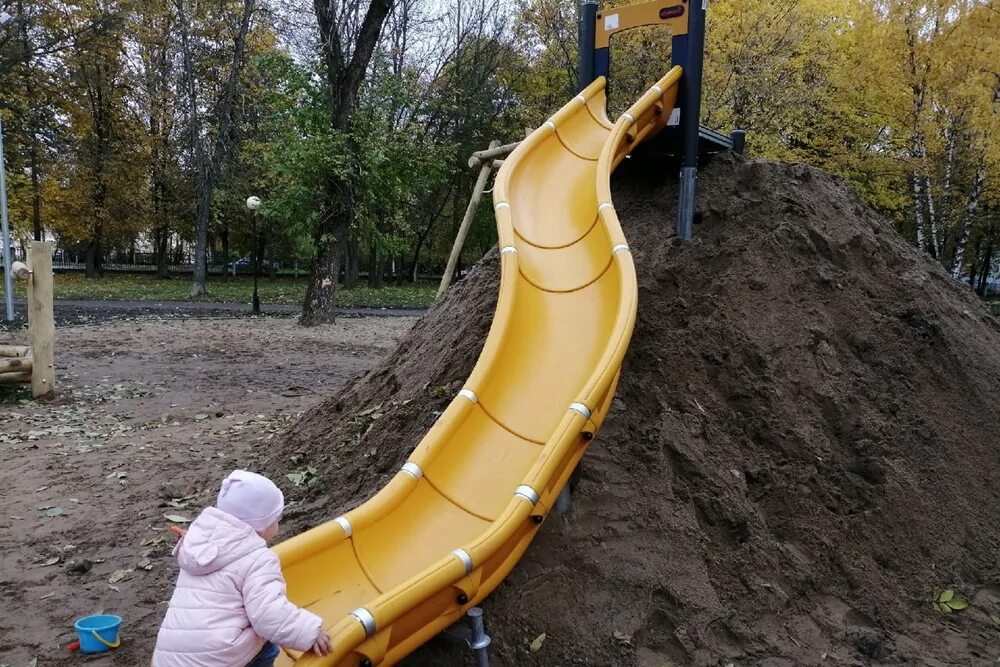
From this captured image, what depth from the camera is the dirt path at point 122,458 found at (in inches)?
148

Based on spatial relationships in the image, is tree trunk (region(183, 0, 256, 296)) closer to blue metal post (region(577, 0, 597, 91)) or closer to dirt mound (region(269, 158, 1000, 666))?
blue metal post (region(577, 0, 597, 91))

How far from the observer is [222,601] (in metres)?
2.24

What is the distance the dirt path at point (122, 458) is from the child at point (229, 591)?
1315mm

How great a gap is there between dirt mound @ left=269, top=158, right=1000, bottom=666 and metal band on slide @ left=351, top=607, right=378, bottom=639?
2.32 ft

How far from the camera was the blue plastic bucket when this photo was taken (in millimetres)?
3252

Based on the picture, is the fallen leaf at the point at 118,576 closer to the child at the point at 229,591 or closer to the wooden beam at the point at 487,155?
the child at the point at 229,591

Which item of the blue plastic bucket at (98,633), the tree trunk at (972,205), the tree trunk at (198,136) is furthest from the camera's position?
the tree trunk at (198,136)

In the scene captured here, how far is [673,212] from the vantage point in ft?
18.5

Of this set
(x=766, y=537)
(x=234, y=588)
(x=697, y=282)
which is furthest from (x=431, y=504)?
(x=697, y=282)

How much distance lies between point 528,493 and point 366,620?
2.76 ft

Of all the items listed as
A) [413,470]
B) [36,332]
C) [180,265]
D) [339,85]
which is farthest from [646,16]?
[180,265]

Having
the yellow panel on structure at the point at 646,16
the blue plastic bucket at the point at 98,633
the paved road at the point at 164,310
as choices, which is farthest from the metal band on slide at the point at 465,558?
the paved road at the point at 164,310

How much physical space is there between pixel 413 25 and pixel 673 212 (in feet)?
71.4

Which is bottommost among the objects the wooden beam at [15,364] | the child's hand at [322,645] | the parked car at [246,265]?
the child's hand at [322,645]
